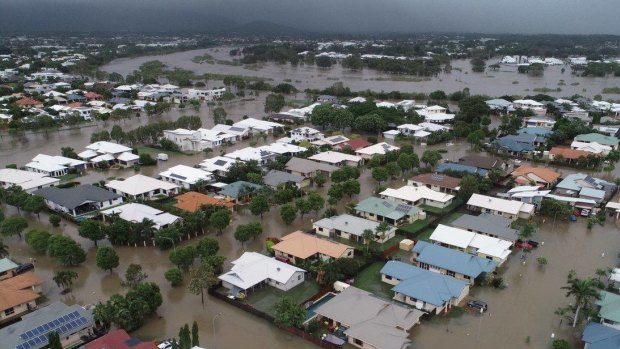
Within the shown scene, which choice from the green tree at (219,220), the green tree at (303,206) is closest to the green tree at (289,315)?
the green tree at (219,220)

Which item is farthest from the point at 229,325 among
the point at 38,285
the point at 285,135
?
the point at 285,135

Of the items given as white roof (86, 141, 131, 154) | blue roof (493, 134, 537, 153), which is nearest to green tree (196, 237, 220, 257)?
white roof (86, 141, 131, 154)

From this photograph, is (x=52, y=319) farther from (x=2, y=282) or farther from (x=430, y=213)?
(x=430, y=213)

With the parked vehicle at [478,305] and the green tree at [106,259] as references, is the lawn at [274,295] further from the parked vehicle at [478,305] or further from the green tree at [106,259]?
the green tree at [106,259]

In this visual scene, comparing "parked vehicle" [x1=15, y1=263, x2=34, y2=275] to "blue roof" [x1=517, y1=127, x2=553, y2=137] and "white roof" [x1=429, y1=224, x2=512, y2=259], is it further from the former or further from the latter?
"blue roof" [x1=517, y1=127, x2=553, y2=137]

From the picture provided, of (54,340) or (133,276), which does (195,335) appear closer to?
(54,340)

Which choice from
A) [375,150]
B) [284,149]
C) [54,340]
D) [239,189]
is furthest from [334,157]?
[54,340]
